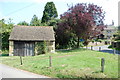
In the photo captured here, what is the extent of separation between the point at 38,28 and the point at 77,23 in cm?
701

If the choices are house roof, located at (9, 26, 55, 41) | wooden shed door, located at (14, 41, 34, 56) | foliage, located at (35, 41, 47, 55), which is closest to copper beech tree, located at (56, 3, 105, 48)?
house roof, located at (9, 26, 55, 41)

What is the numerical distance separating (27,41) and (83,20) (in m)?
9.61

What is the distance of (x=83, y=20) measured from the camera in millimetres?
22344

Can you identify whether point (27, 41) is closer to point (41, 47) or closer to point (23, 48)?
point (23, 48)

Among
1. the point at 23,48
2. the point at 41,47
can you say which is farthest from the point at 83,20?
the point at 23,48

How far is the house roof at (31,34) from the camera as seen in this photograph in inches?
858

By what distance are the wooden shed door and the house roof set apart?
0.85 meters

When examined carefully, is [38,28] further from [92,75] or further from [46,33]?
[92,75]

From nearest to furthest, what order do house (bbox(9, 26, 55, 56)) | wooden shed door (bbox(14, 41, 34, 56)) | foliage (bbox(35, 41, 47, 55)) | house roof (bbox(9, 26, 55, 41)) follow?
1. house (bbox(9, 26, 55, 56))
2. wooden shed door (bbox(14, 41, 34, 56))
3. house roof (bbox(9, 26, 55, 41))
4. foliage (bbox(35, 41, 47, 55))

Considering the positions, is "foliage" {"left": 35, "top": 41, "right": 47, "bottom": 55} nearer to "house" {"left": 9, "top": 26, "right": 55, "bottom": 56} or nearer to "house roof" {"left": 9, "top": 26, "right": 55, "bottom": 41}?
"house" {"left": 9, "top": 26, "right": 55, "bottom": 56}

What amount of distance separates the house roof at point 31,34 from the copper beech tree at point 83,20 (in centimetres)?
350

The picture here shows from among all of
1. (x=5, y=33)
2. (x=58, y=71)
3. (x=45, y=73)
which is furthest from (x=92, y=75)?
(x=5, y=33)

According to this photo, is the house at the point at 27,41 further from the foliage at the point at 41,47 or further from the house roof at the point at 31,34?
the foliage at the point at 41,47

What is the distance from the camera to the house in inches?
846
